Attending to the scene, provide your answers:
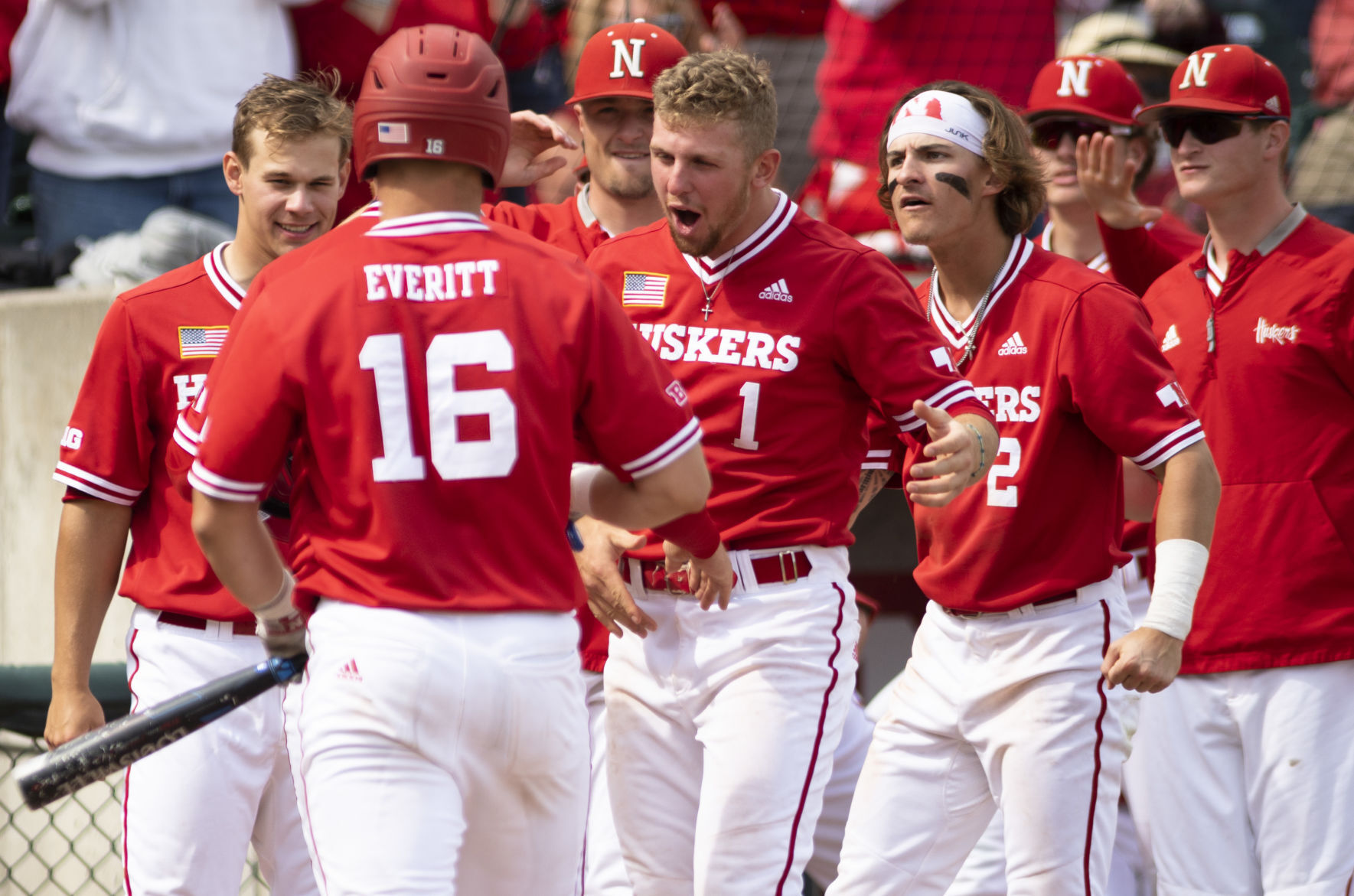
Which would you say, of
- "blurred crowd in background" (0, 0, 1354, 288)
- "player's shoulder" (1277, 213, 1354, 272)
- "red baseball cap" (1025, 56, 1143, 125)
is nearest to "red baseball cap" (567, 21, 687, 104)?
"blurred crowd in background" (0, 0, 1354, 288)

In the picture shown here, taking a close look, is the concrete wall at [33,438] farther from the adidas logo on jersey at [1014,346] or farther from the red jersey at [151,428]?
the adidas logo on jersey at [1014,346]

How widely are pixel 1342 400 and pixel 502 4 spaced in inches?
141

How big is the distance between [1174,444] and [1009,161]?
32.6 inches

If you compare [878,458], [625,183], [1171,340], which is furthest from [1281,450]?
[625,183]

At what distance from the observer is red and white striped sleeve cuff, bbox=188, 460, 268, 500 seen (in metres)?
2.70

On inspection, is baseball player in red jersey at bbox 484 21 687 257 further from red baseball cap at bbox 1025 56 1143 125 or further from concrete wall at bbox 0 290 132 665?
concrete wall at bbox 0 290 132 665

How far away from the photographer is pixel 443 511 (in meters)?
2.72

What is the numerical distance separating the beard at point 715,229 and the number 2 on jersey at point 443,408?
1.08m

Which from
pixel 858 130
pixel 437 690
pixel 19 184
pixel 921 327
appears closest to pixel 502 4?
pixel 858 130

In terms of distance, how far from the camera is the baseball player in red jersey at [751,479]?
11.6 ft

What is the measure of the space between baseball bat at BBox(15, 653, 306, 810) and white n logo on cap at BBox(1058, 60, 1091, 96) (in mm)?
3216

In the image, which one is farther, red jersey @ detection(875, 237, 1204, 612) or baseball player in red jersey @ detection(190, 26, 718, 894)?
red jersey @ detection(875, 237, 1204, 612)

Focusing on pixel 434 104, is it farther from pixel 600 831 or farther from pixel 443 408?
pixel 600 831

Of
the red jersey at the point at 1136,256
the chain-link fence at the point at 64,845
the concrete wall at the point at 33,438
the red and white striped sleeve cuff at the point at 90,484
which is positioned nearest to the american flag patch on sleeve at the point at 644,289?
the red and white striped sleeve cuff at the point at 90,484
